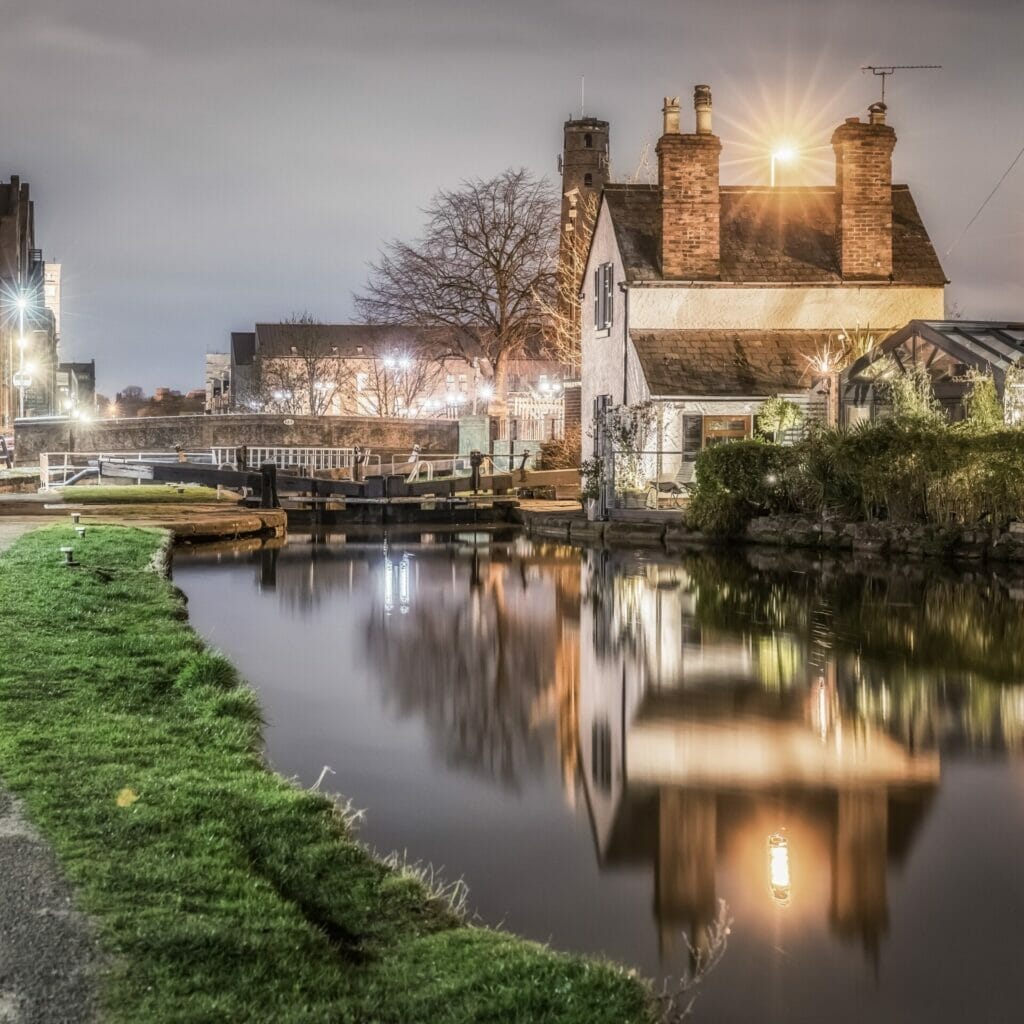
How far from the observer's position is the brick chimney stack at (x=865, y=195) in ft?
97.4

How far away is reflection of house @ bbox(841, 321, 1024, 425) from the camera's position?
22.7 m

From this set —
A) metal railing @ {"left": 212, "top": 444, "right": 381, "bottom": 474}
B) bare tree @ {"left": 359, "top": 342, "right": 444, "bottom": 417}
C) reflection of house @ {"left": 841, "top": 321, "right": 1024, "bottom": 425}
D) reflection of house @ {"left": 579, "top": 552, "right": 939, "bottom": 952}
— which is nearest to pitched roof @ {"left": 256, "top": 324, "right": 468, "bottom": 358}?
bare tree @ {"left": 359, "top": 342, "right": 444, "bottom": 417}

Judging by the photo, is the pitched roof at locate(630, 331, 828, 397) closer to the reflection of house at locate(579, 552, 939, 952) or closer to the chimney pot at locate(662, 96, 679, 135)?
the chimney pot at locate(662, 96, 679, 135)

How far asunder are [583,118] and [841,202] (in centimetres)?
4795

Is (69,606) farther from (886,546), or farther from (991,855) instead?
(886,546)

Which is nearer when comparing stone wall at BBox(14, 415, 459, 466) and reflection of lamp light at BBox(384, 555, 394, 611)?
reflection of lamp light at BBox(384, 555, 394, 611)

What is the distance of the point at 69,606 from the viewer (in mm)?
11773

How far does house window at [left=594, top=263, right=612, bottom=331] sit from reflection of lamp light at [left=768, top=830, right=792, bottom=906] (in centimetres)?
2545

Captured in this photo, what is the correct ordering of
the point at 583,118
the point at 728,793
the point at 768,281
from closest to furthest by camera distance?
the point at 728,793 → the point at 768,281 → the point at 583,118

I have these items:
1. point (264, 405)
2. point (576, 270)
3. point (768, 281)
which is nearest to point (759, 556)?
point (768, 281)

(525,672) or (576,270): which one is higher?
(576,270)

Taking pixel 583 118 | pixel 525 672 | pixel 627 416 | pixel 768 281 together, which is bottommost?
pixel 525 672

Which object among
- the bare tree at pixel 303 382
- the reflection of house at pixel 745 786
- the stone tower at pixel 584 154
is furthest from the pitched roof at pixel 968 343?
→ the bare tree at pixel 303 382

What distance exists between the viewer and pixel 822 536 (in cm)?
2300
